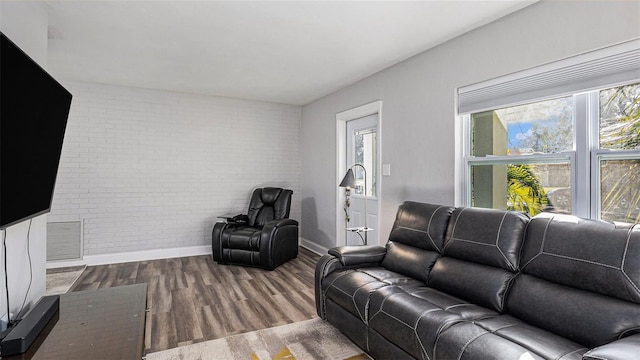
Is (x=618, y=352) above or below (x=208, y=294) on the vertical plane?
above

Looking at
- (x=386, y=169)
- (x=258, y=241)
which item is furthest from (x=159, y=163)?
(x=386, y=169)

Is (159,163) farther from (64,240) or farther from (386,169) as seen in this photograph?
(386,169)

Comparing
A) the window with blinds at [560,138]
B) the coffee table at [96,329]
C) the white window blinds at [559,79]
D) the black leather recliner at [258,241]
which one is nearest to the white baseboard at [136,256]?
the black leather recliner at [258,241]

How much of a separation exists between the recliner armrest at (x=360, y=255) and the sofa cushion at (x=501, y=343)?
1.10 meters

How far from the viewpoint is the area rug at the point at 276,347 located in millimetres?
2262

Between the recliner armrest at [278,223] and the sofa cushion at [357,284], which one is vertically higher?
the recliner armrest at [278,223]

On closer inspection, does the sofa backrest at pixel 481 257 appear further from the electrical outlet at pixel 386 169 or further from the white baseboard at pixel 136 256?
the white baseboard at pixel 136 256

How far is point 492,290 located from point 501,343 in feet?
1.68

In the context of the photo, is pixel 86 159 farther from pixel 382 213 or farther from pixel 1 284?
pixel 382 213

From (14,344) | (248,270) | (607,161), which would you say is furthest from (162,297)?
(607,161)

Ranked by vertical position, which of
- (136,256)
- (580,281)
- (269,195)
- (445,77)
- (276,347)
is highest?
(445,77)

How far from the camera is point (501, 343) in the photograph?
4.89ft

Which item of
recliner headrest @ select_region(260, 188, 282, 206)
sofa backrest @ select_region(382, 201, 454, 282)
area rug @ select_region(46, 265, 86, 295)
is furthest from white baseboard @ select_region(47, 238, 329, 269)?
sofa backrest @ select_region(382, 201, 454, 282)

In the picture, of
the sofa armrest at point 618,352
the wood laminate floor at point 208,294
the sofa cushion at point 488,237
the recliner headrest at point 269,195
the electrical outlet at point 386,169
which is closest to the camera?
the sofa armrest at point 618,352
